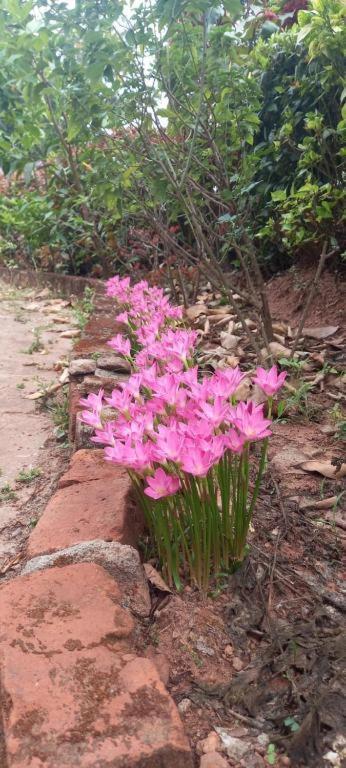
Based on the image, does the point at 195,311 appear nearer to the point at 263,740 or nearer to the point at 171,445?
the point at 171,445

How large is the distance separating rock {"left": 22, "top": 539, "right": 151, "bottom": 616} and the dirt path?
0.56 metres

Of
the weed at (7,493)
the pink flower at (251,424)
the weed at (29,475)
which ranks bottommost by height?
the weed at (7,493)

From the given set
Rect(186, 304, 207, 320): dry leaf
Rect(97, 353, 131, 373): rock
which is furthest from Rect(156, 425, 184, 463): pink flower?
Rect(186, 304, 207, 320): dry leaf

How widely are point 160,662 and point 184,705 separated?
0.12 metres

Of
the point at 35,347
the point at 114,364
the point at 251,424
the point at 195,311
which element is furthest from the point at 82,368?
the point at 251,424

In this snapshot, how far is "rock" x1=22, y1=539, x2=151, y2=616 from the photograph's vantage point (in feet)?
5.00

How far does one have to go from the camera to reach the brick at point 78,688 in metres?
0.99

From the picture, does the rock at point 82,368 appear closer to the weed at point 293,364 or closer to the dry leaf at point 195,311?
the weed at point 293,364

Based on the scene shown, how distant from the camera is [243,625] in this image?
1.46m

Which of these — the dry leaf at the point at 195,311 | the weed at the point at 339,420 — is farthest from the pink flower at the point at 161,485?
the dry leaf at the point at 195,311

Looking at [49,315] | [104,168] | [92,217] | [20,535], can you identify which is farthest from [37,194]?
[20,535]

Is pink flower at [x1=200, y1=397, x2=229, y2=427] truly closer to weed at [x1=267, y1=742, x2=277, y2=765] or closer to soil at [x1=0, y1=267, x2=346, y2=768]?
soil at [x1=0, y1=267, x2=346, y2=768]

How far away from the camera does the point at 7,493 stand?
257 centimetres

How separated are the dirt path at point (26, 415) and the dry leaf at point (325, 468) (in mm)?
1023
